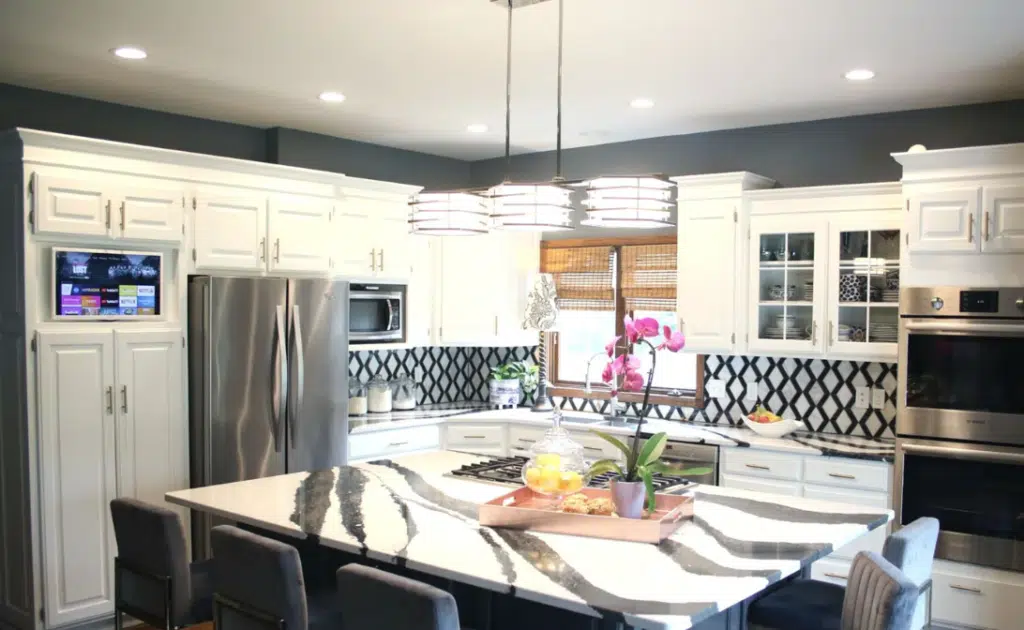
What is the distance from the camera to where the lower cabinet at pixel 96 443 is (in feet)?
13.6

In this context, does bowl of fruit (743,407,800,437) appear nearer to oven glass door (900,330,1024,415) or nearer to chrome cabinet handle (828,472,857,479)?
chrome cabinet handle (828,472,857,479)

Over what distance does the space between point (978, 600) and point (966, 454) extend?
67cm

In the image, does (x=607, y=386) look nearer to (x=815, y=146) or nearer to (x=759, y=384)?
(x=759, y=384)

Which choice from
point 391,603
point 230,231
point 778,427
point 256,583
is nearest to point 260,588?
point 256,583

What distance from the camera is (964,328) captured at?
163 inches

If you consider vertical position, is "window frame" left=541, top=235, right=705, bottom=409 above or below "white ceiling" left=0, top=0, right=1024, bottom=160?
below

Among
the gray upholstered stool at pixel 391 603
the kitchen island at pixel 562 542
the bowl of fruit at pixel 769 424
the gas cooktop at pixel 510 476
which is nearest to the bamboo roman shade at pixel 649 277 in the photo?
the bowl of fruit at pixel 769 424

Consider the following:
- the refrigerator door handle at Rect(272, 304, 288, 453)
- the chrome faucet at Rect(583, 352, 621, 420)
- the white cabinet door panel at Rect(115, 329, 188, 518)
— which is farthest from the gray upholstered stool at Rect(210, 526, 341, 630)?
the chrome faucet at Rect(583, 352, 621, 420)

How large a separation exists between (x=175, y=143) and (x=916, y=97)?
3976 millimetres

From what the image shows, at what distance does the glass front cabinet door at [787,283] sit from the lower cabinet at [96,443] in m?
3.13

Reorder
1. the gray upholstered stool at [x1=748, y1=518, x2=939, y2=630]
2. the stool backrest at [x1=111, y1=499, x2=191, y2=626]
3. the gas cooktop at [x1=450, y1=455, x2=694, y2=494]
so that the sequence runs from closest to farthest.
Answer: the gray upholstered stool at [x1=748, y1=518, x2=939, y2=630], the stool backrest at [x1=111, y1=499, x2=191, y2=626], the gas cooktop at [x1=450, y1=455, x2=694, y2=494]

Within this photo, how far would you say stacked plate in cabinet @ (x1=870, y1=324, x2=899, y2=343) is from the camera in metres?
4.64

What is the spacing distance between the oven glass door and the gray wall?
43.4 inches

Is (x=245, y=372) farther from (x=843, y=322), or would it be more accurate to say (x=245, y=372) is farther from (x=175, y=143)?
(x=843, y=322)
